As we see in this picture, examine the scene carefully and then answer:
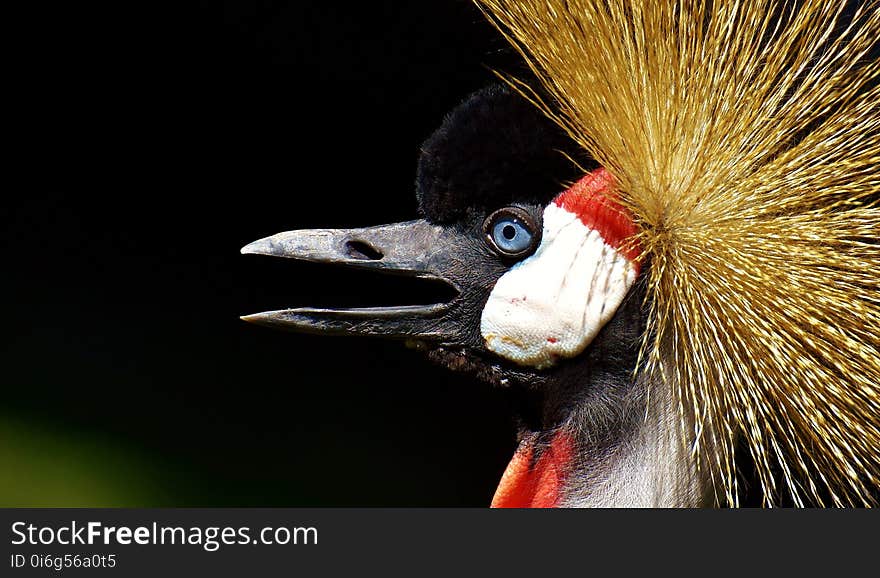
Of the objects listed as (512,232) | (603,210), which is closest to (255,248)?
(512,232)

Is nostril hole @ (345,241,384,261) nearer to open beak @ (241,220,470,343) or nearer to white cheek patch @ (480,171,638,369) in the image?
open beak @ (241,220,470,343)

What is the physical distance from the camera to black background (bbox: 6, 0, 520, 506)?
2088mm

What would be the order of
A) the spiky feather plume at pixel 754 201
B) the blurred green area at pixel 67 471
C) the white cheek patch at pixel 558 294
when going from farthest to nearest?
the blurred green area at pixel 67 471
the white cheek patch at pixel 558 294
the spiky feather plume at pixel 754 201

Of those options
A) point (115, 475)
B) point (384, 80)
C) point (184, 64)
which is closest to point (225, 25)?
point (184, 64)

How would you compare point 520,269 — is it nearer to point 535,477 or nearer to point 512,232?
point 512,232

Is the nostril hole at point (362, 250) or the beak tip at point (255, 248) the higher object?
the beak tip at point (255, 248)

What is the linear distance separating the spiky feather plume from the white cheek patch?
52 mm

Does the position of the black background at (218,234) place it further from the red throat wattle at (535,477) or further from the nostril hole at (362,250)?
the red throat wattle at (535,477)

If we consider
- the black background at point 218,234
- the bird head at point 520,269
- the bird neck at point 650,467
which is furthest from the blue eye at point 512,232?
the black background at point 218,234

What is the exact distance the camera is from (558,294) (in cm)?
108

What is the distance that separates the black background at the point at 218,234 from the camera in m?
2.09

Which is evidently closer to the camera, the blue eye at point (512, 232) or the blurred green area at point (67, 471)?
the blue eye at point (512, 232)

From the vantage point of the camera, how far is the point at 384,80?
2.09 meters

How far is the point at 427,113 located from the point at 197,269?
29.6 inches
